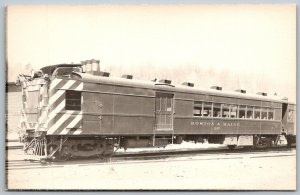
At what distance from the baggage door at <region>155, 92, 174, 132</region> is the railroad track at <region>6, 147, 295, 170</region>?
1.30 ft

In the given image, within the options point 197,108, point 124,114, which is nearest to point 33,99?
point 124,114

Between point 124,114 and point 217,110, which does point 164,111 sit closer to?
point 124,114

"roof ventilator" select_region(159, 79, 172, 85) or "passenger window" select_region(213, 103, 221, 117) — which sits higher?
"roof ventilator" select_region(159, 79, 172, 85)

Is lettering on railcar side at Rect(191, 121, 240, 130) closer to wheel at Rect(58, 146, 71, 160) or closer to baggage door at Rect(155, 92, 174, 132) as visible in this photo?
baggage door at Rect(155, 92, 174, 132)

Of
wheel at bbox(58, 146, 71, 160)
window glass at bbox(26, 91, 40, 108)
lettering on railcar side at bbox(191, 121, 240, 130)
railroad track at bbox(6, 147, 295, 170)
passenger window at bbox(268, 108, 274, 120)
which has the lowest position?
railroad track at bbox(6, 147, 295, 170)

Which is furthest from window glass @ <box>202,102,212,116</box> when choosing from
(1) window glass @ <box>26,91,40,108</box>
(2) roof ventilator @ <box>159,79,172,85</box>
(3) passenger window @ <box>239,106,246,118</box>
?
(1) window glass @ <box>26,91,40,108</box>

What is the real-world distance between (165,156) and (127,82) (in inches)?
48.3

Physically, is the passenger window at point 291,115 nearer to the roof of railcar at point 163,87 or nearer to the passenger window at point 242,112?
the roof of railcar at point 163,87

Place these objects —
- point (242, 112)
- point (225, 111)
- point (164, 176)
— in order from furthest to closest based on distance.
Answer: point (242, 112) → point (225, 111) → point (164, 176)

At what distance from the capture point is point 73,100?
738 centimetres

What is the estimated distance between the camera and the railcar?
7367 mm

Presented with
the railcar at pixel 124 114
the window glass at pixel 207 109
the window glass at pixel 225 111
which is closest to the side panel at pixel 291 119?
the railcar at pixel 124 114

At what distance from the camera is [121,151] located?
Answer: 309 inches

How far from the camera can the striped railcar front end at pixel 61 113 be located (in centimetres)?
730
